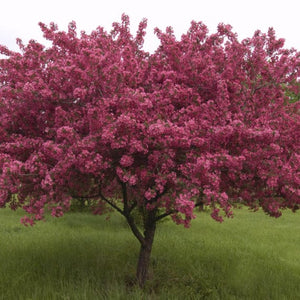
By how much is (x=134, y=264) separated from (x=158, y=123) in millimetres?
5939

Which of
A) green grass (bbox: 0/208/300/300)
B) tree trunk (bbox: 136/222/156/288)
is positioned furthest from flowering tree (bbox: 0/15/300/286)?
green grass (bbox: 0/208/300/300)

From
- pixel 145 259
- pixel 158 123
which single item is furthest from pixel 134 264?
pixel 158 123

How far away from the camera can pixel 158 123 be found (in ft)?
18.5

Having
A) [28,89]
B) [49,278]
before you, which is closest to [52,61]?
[28,89]

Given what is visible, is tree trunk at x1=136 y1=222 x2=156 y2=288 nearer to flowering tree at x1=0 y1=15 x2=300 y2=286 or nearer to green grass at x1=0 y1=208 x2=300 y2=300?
green grass at x1=0 y1=208 x2=300 y2=300

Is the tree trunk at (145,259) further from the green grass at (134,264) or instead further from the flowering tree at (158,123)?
the flowering tree at (158,123)

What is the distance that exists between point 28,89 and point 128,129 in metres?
2.05

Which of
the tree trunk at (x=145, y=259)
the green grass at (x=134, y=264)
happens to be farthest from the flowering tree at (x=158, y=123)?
the green grass at (x=134, y=264)

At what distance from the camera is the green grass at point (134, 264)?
25.3 feet

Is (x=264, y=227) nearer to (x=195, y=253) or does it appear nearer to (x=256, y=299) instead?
(x=195, y=253)

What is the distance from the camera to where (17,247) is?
11.0m

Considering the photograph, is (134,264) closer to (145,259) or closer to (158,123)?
(145,259)

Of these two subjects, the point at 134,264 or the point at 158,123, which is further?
the point at 134,264

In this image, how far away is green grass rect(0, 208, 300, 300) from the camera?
773 centimetres
